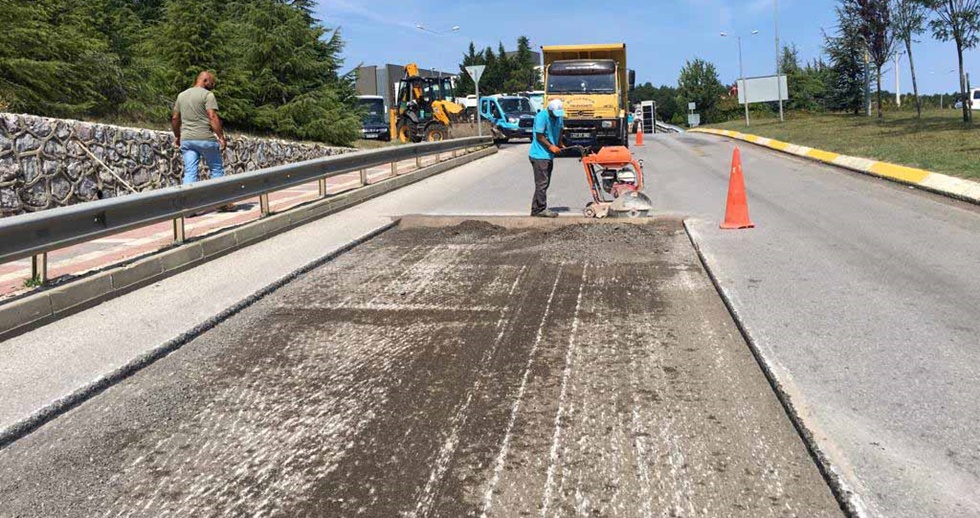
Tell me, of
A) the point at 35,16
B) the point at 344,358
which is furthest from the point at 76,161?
the point at 344,358

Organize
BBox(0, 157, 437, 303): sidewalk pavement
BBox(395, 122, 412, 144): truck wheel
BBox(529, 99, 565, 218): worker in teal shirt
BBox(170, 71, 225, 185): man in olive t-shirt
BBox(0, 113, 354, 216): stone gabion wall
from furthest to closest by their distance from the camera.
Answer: BBox(395, 122, 412, 144): truck wheel, BBox(529, 99, 565, 218): worker in teal shirt, BBox(170, 71, 225, 185): man in olive t-shirt, BBox(0, 113, 354, 216): stone gabion wall, BBox(0, 157, 437, 303): sidewalk pavement

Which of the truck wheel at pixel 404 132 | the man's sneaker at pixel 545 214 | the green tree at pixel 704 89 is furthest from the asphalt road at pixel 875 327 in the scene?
the green tree at pixel 704 89

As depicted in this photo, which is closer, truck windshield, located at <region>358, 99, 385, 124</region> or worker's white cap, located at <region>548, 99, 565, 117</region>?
worker's white cap, located at <region>548, 99, 565, 117</region>

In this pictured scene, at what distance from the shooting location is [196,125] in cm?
1034

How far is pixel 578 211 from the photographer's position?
1139 cm

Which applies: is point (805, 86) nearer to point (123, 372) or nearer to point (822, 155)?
point (822, 155)

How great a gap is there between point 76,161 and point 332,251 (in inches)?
201

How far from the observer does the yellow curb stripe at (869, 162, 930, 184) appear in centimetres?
1374

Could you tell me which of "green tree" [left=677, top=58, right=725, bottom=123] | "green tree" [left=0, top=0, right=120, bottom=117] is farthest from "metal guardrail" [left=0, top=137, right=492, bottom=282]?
"green tree" [left=677, top=58, right=725, bottom=123]

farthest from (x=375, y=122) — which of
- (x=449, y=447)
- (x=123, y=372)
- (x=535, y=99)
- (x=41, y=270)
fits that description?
(x=449, y=447)

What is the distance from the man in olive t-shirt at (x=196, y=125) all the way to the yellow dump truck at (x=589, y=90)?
13019 mm

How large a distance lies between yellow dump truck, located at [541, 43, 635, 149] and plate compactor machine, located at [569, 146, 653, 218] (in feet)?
38.1

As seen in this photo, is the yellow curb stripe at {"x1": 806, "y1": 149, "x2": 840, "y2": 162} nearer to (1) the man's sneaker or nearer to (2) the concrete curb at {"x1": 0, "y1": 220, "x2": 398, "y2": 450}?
(1) the man's sneaker

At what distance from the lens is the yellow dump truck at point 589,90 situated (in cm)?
2233
